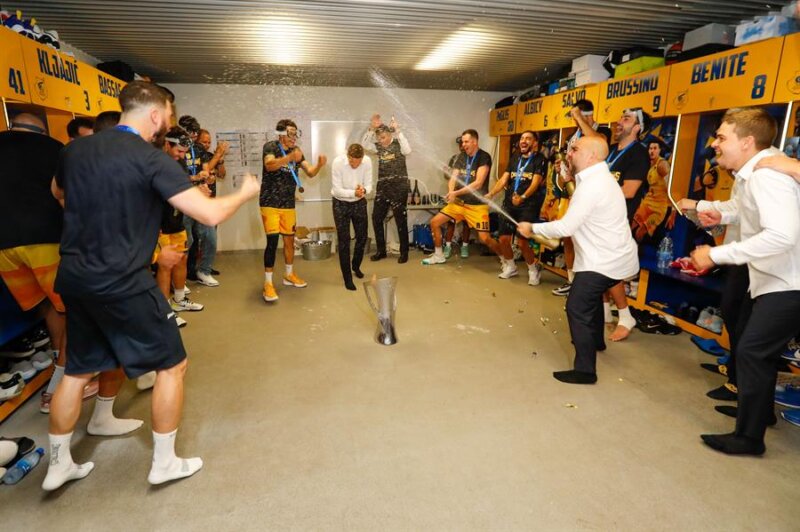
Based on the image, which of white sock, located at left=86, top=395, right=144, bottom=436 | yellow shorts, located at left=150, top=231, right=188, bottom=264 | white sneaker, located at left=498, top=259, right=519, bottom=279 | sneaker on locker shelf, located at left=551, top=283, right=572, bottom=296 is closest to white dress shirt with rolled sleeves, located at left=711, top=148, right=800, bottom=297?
sneaker on locker shelf, located at left=551, top=283, right=572, bottom=296

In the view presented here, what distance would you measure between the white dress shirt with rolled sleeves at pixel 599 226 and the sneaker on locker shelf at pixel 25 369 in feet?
11.2

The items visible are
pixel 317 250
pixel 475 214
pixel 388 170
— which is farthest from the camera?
pixel 317 250

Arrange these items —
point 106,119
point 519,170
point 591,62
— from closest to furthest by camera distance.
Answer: point 106,119 → point 591,62 → point 519,170

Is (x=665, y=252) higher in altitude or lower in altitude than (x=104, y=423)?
higher

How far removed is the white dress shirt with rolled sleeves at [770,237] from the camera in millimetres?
1981

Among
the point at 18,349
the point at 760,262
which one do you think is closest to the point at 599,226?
the point at 760,262

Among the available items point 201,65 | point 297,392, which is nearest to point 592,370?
point 297,392

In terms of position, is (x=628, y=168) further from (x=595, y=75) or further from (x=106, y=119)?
(x=106, y=119)

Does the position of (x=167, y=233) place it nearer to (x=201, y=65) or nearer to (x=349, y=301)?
(x=349, y=301)

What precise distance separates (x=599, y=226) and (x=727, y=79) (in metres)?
1.97

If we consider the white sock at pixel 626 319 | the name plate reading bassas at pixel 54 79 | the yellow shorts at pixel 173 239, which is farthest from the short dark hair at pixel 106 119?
the white sock at pixel 626 319

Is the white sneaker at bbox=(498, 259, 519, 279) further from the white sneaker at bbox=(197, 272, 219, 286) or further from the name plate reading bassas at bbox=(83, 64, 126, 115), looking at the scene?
the name plate reading bassas at bbox=(83, 64, 126, 115)

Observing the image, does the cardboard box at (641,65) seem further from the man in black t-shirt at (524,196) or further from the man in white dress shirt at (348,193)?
the man in white dress shirt at (348,193)

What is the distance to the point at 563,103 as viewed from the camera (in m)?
5.66
